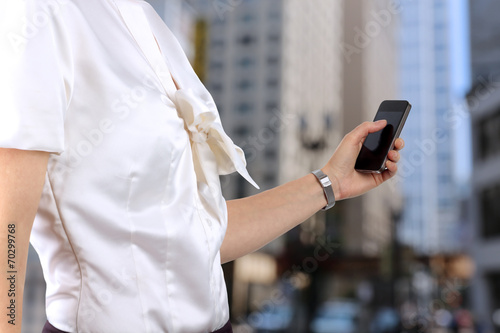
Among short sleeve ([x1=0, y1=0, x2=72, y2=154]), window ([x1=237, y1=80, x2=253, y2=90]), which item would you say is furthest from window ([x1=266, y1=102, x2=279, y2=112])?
short sleeve ([x1=0, y1=0, x2=72, y2=154])

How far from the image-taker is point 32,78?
29cm

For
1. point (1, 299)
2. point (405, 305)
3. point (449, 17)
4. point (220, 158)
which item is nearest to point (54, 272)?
point (1, 299)

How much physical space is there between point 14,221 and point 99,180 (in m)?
0.06

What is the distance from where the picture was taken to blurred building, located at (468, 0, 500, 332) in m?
5.28

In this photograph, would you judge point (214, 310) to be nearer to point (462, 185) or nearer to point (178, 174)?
point (178, 174)

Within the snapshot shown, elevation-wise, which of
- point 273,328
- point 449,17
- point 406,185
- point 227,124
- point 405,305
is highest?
point 449,17

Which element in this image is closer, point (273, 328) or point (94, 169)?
point (94, 169)

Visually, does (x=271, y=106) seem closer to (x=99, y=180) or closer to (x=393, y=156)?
(x=393, y=156)

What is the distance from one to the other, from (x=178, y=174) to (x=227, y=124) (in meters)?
5.59

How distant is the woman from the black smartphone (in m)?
0.28

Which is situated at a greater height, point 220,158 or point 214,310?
point 220,158

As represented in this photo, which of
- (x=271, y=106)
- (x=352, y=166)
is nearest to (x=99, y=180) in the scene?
(x=352, y=166)

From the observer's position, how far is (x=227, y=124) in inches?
234

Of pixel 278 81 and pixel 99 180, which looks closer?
pixel 99 180
